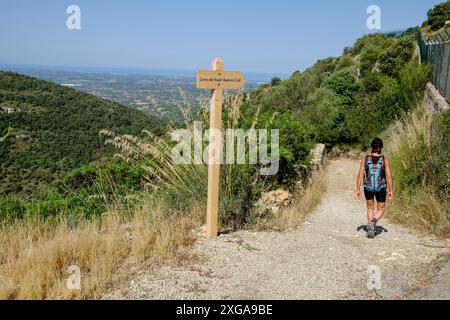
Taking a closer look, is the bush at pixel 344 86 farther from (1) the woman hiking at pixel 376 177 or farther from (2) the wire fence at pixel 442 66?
(1) the woman hiking at pixel 376 177

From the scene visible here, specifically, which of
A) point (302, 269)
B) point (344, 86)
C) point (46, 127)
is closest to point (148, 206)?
point (302, 269)

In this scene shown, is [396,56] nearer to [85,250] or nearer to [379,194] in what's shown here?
[379,194]

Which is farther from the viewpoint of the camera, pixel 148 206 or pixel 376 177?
pixel 376 177

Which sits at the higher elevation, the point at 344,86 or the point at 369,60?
the point at 369,60

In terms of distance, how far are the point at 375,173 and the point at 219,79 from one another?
8.34ft

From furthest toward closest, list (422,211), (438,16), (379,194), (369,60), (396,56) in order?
(438,16) < (369,60) < (396,56) < (422,211) < (379,194)

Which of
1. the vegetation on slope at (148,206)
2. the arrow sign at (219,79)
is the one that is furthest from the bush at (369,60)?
the arrow sign at (219,79)

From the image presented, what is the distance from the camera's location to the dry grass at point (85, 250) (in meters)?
3.86

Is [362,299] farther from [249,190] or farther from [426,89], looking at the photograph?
[426,89]

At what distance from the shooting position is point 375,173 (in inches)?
238

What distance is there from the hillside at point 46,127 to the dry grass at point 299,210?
16.7m

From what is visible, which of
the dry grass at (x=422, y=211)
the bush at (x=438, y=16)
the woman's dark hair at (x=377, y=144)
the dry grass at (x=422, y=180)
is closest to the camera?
the woman's dark hair at (x=377, y=144)

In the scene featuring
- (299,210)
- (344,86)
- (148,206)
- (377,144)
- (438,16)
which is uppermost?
(438,16)
